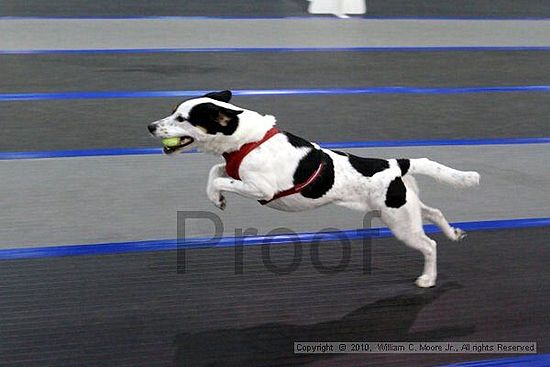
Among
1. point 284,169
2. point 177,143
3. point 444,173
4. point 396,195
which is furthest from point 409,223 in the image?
point 177,143

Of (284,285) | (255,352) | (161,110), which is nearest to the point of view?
Answer: (255,352)

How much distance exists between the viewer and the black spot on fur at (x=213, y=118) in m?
3.09

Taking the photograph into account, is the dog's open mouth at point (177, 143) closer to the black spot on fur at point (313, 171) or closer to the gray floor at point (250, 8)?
the black spot on fur at point (313, 171)

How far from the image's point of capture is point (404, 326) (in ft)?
10.9

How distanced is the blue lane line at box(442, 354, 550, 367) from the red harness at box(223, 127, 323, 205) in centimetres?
Result: 88

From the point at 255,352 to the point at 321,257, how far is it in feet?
3.01

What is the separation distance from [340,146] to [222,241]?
1681 mm

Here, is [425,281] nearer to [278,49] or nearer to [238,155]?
[238,155]

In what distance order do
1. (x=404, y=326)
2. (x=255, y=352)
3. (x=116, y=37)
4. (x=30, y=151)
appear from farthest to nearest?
(x=116, y=37)
(x=30, y=151)
(x=404, y=326)
(x=255, y=352)

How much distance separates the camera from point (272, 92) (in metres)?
6.71

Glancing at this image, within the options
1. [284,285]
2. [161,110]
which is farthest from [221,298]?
[161,110]

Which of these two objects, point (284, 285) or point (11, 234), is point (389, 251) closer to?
point (284, 285)

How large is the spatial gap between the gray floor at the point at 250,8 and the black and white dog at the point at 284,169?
666 cm

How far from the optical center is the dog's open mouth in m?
3.13
